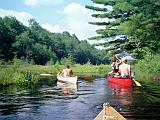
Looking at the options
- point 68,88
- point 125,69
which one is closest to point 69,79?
point 68,88

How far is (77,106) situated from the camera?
19.1m

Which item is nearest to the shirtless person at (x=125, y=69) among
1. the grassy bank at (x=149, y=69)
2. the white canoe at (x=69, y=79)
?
the white canoe at (x=69, y=79)

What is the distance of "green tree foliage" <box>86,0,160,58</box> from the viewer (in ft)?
153

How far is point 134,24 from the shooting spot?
46969 millimetres

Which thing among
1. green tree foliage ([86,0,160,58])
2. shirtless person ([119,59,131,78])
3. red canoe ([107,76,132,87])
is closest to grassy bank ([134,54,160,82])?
green tree foliage ([86,0,160,58])

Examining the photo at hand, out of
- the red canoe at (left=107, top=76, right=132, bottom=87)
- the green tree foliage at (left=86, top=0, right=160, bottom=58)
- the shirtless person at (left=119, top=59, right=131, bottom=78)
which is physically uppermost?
the green tree foliage at (left=86, top=0, right=160, bottom=58)

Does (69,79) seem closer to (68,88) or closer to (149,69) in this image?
(68,88)

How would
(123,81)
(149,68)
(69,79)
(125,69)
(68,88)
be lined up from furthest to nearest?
(149,68) < (69,79) < (68,88) < (125,69) < (123,81)

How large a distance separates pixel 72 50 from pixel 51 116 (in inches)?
6643

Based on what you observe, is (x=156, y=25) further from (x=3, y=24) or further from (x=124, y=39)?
(x=3, y=24)

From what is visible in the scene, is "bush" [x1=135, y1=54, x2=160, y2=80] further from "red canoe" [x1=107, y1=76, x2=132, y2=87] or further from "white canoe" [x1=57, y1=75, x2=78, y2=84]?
"red canoe" [x1=107, y1=76, x2=132, y2=87]

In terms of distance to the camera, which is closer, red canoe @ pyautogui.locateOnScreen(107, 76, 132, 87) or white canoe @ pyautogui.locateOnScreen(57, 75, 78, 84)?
red canoe @ pyautogui.locateOnScreen(107, 76, 132, 87)

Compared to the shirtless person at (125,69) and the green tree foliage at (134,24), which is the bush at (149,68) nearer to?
Result: the green tree foliage at (134,24)

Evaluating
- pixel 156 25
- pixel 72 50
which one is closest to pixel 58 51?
pixel 72 50
